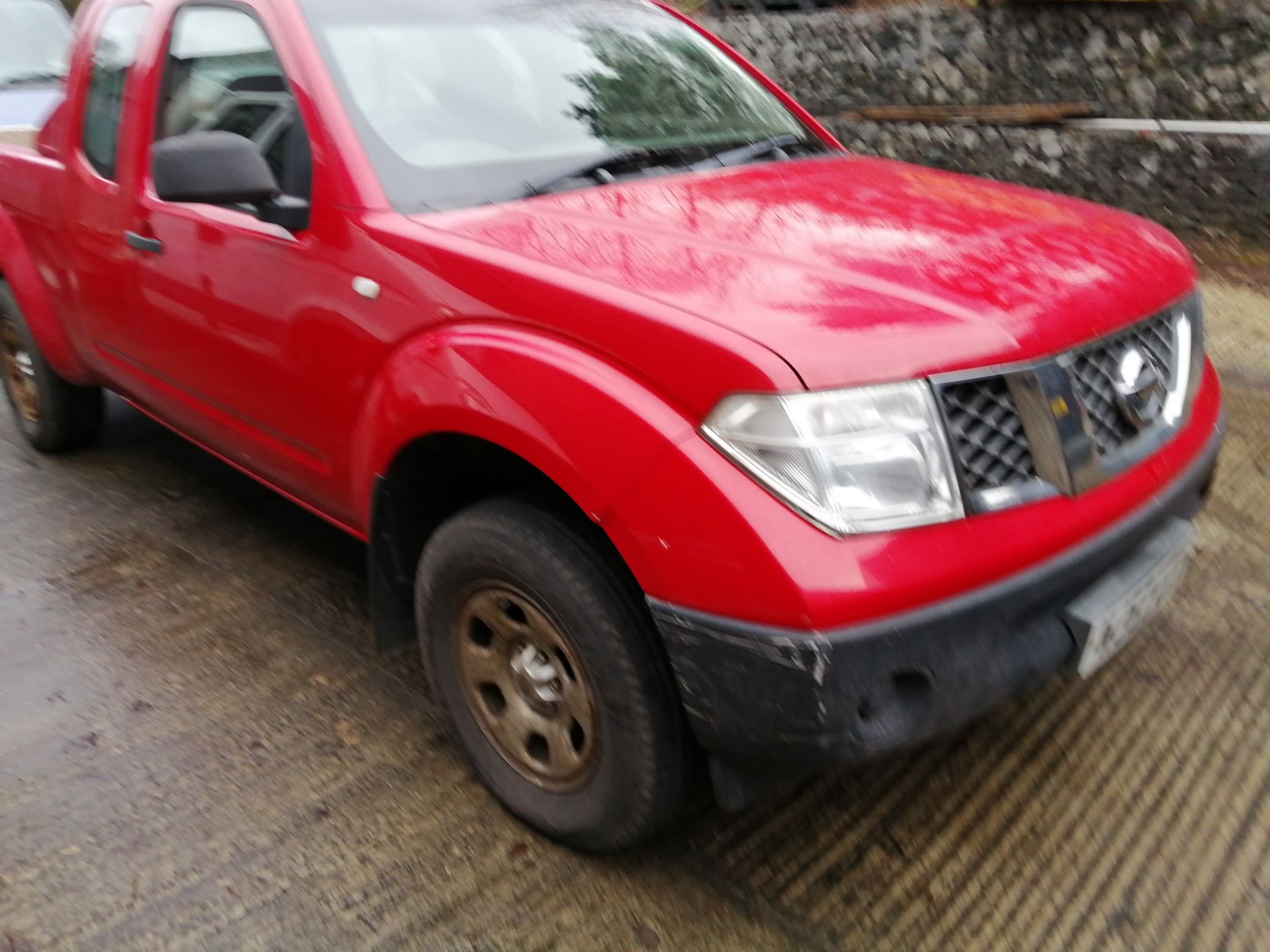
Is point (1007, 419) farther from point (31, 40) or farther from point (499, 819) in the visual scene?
point (31, 40)

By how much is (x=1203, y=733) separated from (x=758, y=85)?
237cm

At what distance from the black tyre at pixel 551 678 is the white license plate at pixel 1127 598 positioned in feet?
2.60

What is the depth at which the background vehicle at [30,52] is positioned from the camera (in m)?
6.10

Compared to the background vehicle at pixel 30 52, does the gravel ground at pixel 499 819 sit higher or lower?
lower

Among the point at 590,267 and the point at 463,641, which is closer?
the point at 590,267

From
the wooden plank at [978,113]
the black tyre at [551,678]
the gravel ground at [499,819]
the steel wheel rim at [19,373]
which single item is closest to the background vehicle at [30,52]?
the steel wheel rim at [19,373]

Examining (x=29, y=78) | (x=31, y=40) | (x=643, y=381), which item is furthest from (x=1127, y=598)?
(x=31, y=40)

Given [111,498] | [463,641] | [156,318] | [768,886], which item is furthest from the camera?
[111,498]

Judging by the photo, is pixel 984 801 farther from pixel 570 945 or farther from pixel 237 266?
pixel 237 266

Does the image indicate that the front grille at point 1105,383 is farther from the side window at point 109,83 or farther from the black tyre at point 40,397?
the black tyre at point 40,397

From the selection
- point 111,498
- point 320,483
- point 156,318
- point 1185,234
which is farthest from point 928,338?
point 1185,234

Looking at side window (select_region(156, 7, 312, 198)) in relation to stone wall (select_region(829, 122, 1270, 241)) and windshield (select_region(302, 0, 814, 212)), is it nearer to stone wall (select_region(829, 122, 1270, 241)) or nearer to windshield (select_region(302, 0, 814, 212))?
windshield (select_region(302, 0, 814, 212))

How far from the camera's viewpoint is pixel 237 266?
2.87 meters

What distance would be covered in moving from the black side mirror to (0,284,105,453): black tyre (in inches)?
85.1
